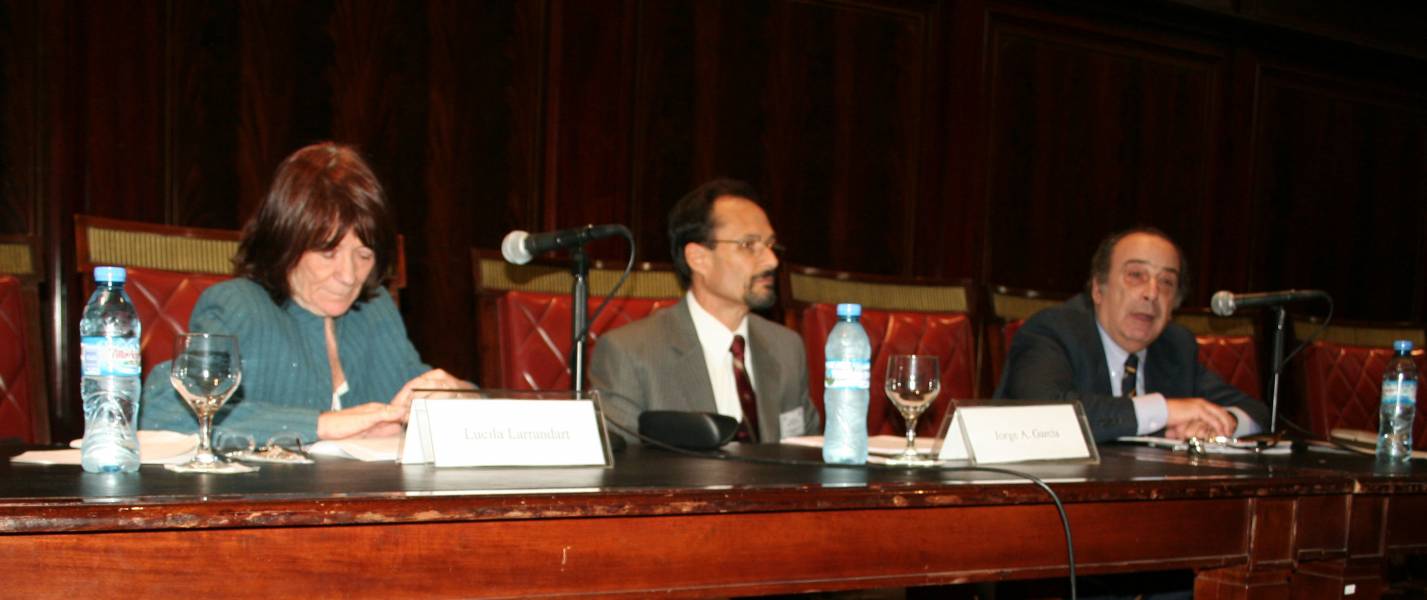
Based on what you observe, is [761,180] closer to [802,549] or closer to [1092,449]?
[1092,449]

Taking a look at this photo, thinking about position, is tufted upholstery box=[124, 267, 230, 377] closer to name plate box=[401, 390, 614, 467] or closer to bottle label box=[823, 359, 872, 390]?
name plate box=[401, 390, 614, 467]

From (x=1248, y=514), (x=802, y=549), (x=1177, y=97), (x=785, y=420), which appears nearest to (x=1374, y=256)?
(x=1177, y=97)

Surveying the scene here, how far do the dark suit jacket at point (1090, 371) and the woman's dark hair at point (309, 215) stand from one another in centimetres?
143

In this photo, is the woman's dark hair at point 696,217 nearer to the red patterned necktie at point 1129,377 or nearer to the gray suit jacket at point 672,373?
the gray suit jacket at point 672,373

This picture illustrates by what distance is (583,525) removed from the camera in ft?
3.87

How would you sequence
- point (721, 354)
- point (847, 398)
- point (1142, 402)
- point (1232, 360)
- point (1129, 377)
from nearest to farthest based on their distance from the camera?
1. point (847, 398)
2. point (1142, 402)
3. point (721, 354)
4. point (1129, 377)
5. point (1232, 360)

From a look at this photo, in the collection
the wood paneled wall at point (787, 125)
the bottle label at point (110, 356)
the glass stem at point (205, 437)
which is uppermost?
the wood paneled wall at point (787, 125)

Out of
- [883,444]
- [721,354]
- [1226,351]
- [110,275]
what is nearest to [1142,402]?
[883,444]

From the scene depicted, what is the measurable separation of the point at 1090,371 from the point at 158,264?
1998 millimetres

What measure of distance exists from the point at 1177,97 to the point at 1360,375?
83.6 inches

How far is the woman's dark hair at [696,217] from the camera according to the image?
109 inches

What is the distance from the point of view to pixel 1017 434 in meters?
1.74

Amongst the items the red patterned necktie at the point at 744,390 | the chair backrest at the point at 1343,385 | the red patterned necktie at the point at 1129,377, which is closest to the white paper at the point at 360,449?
the red patterned necktie at the point at 744,390

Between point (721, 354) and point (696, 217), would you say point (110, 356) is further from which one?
point (696, 217)
